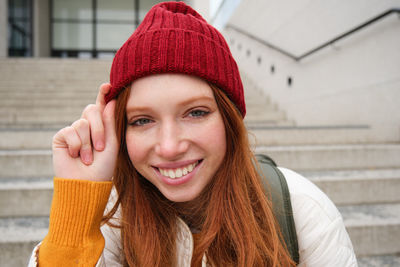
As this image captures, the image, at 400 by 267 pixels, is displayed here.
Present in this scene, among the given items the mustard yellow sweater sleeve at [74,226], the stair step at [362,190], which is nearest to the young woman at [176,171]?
the mustard yellow sweater sleeve at [74,226]

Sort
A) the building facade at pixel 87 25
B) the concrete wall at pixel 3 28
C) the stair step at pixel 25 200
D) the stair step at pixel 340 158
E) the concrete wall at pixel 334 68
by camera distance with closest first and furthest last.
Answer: the stair step at pixel 25 200
the stair step at pixel 340 158
the concrete wall at pixel 334 68
the concrete wall at pixel 3 28
the building facade at pixel 87 25

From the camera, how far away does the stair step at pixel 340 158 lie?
261cm

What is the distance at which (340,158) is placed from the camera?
104 inches

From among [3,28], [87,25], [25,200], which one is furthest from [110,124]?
[87,25]

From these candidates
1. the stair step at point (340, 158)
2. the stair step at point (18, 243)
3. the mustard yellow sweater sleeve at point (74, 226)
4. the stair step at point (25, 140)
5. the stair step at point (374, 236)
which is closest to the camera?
the mustard yellow sweater sleeve at point (74, 226)

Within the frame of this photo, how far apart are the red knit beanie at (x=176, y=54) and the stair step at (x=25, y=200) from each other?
1.38 m

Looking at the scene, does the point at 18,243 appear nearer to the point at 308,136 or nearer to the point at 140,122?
the point at 140,122

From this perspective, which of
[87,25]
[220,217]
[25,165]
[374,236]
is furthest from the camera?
[87,25]

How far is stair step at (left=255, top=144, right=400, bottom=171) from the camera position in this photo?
2.61 m

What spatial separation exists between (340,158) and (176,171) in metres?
2.21

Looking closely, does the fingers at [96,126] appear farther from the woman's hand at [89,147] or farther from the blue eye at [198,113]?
the blue eye at [198,113]

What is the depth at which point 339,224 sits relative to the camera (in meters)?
0.97

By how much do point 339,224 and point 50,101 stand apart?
4.54 m

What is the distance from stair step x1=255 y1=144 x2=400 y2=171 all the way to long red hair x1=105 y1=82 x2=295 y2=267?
63.7 inches
